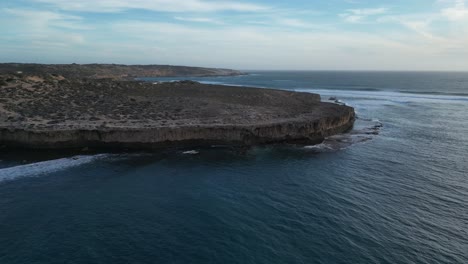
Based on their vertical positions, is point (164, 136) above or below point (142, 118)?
below

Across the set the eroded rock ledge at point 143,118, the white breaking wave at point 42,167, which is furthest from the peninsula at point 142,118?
the white breaking wave at point 42,167

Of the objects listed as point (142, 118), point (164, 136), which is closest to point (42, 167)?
point (164, 136)

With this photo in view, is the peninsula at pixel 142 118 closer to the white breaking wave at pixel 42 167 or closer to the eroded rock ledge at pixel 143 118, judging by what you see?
the eroded rock ledge at pixel 143 118

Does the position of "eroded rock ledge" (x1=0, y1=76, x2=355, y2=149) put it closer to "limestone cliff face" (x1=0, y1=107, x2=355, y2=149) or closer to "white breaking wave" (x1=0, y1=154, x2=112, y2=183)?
"limestone cliff face" (x1=0, y1=107, x2=355, y2=149)

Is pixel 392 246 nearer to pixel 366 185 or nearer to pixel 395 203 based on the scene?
pixel 395 203

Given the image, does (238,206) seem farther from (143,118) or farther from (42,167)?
(143,118)

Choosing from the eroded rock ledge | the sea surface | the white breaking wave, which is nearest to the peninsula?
the eroded rock ledge

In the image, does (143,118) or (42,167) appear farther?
(143,118)
